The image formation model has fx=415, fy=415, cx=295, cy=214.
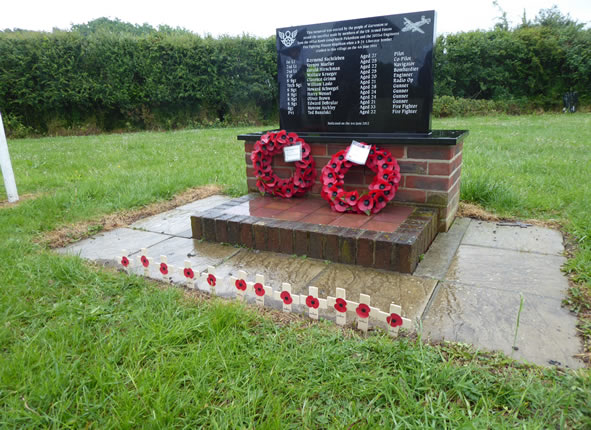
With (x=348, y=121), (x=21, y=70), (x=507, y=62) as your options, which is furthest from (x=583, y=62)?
(x=21, y=70)

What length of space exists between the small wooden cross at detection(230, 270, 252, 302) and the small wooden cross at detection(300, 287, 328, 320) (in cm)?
32

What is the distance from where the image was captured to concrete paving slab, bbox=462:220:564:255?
2.80 m

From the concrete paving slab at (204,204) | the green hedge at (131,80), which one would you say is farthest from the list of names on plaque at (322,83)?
the green hedge at (131,80)

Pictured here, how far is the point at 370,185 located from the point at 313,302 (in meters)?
1.40

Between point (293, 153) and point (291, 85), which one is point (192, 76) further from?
point (293, 153)

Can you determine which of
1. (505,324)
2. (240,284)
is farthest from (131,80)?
(505,324)

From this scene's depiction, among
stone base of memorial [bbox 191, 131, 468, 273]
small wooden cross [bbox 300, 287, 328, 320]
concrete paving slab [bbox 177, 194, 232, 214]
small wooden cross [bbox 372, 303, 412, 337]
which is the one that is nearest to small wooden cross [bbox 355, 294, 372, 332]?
small wooden cross [bbox 372, 303, 412, 337]

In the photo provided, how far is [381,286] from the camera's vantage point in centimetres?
229

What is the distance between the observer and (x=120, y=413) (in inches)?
54.4

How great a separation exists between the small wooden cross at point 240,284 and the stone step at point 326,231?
2.26 ft

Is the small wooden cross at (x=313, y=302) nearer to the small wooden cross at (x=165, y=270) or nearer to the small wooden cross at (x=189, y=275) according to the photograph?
the small wooden cross at (x=189, y=275)

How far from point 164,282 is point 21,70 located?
1243cm

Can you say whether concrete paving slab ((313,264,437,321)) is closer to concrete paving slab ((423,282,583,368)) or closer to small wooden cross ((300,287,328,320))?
concrete paving slab ((423,282,583,368))

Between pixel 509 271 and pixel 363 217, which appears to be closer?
pixel 509 271
